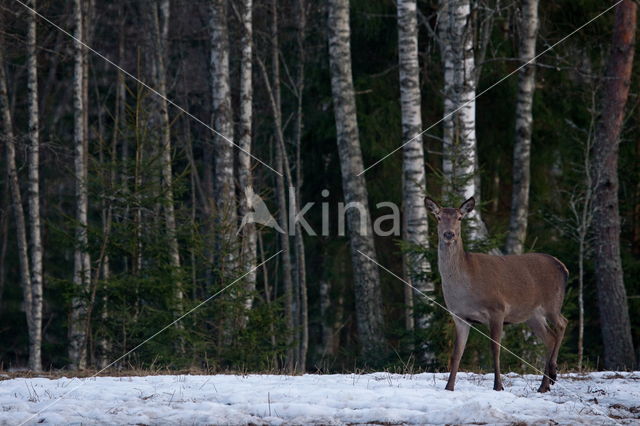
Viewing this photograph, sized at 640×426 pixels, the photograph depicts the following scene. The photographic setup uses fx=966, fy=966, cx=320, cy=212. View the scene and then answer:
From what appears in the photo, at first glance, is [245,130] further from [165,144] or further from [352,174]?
[165,144]

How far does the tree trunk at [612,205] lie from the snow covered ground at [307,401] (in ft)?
22.5

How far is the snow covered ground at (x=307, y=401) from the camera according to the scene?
7328 millimetres

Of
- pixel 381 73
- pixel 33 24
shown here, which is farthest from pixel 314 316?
pixel 33 24

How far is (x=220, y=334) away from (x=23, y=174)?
17.1m

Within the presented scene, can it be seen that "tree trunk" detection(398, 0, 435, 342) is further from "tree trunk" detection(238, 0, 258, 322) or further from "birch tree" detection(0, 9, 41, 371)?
"birch tree" detection(0, 9, 41, 371)

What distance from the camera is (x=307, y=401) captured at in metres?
7.92

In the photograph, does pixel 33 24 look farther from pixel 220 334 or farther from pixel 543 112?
pixel 543 112

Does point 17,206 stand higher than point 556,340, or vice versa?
point 17,206

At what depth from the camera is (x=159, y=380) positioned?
364 inches

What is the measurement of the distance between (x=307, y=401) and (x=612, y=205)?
1009 centimetres

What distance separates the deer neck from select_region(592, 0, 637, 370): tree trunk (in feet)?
24.8

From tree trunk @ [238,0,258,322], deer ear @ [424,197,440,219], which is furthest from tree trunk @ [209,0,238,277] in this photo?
deer ear @ [424,197,440,219]

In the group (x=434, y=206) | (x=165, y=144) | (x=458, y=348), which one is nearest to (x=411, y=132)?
(x=165, y=144)

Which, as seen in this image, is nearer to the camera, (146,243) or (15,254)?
(146,243)
